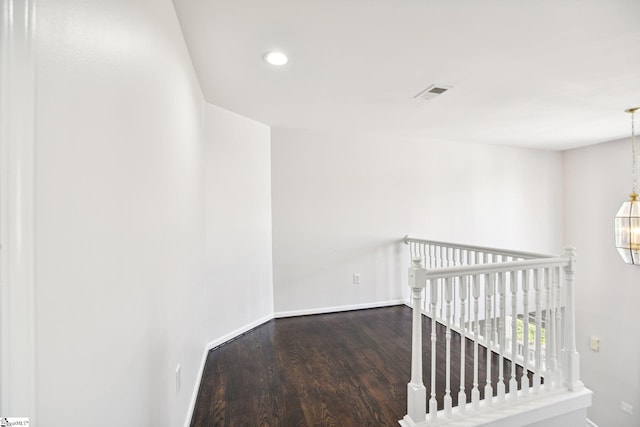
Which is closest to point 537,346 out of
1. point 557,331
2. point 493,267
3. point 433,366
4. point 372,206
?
point 557,331

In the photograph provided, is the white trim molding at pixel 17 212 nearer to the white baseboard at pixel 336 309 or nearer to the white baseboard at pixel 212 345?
the white baseboard at pixel 212 345

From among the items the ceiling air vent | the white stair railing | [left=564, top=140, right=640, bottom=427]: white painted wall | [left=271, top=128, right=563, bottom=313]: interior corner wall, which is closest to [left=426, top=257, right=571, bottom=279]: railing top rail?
the white stair railing

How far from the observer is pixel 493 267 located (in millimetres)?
1729

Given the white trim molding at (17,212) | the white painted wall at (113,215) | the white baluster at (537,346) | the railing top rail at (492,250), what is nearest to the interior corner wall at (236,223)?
the white painted wall at (113,215)

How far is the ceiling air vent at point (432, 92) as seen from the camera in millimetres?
2354

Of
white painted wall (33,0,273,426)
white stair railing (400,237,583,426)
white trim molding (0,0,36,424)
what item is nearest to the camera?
white trim molding (0,0,36,424)

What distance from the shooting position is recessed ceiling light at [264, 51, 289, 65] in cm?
186

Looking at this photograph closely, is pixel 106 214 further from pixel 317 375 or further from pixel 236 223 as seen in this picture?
pixel 236 223

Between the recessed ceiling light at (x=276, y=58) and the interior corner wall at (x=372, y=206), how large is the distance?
1.42m

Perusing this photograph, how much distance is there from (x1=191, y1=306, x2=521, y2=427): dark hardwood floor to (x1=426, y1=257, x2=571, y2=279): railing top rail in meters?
0.93

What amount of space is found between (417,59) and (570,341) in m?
2.28

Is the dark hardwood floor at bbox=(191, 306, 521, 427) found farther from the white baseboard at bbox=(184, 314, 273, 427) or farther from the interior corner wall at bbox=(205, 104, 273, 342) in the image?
the interior corner wall at bbox=(205, 104, 273, 342)

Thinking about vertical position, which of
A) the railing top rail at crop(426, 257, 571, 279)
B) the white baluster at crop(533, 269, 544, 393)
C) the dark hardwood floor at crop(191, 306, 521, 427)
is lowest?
the dark hardwood floor at crop(191, 306, 521, 427)

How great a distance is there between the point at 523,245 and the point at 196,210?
5.09m
